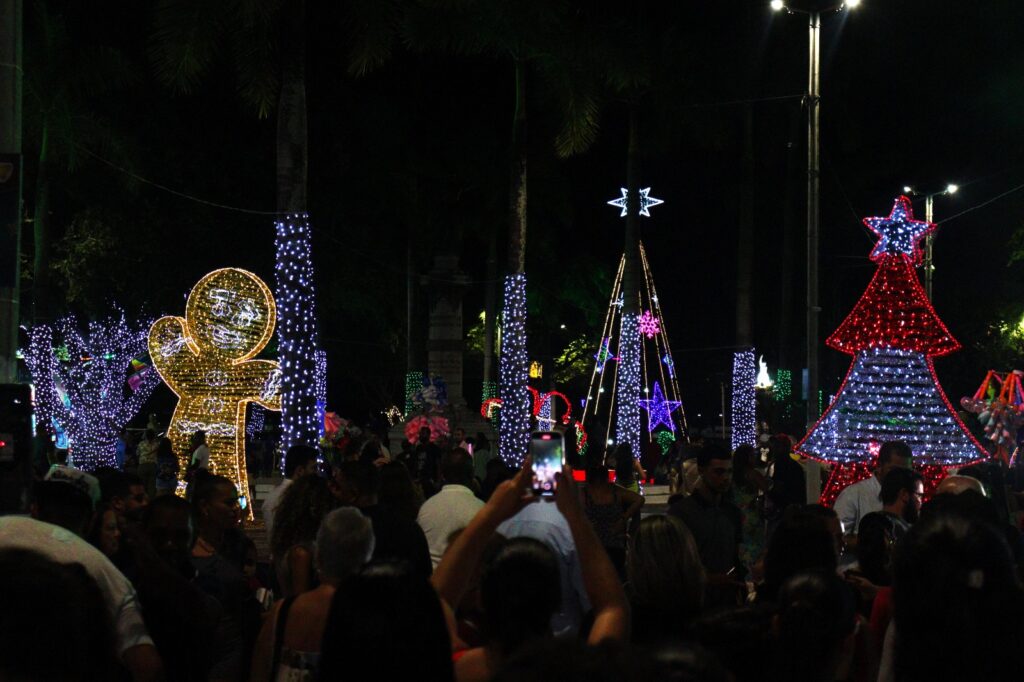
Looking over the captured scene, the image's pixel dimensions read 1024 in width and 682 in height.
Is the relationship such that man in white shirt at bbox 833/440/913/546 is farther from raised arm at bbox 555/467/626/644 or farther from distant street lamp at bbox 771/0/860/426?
distant street lamp at bbox 771/0/860/426

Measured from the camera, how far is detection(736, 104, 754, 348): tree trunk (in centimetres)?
3525

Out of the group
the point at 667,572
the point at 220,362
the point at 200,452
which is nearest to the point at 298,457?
the point at 667,572

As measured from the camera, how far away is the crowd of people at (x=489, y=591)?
3.31 m

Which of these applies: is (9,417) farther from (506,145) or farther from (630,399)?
(506,145)

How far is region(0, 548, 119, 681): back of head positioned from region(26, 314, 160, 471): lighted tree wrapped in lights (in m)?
25.1

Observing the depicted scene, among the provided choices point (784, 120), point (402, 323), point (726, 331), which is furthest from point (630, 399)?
point (726, 331)

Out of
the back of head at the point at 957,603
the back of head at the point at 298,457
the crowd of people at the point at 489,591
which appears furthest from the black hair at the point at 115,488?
the back of head at the point at 957,603

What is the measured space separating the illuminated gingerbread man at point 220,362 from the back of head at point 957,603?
20.3 m

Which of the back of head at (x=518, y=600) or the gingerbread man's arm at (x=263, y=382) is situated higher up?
the gingerbread man's arm at (x=263, y=382)

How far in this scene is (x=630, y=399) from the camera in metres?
32.8

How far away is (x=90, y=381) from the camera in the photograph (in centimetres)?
3409

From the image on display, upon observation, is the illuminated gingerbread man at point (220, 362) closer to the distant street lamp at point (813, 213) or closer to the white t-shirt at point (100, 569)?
the distant street lamp at point (813, 213)

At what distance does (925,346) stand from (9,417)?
13087 millimetres

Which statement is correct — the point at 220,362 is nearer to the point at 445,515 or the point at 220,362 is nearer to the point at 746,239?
the point at 445,515
